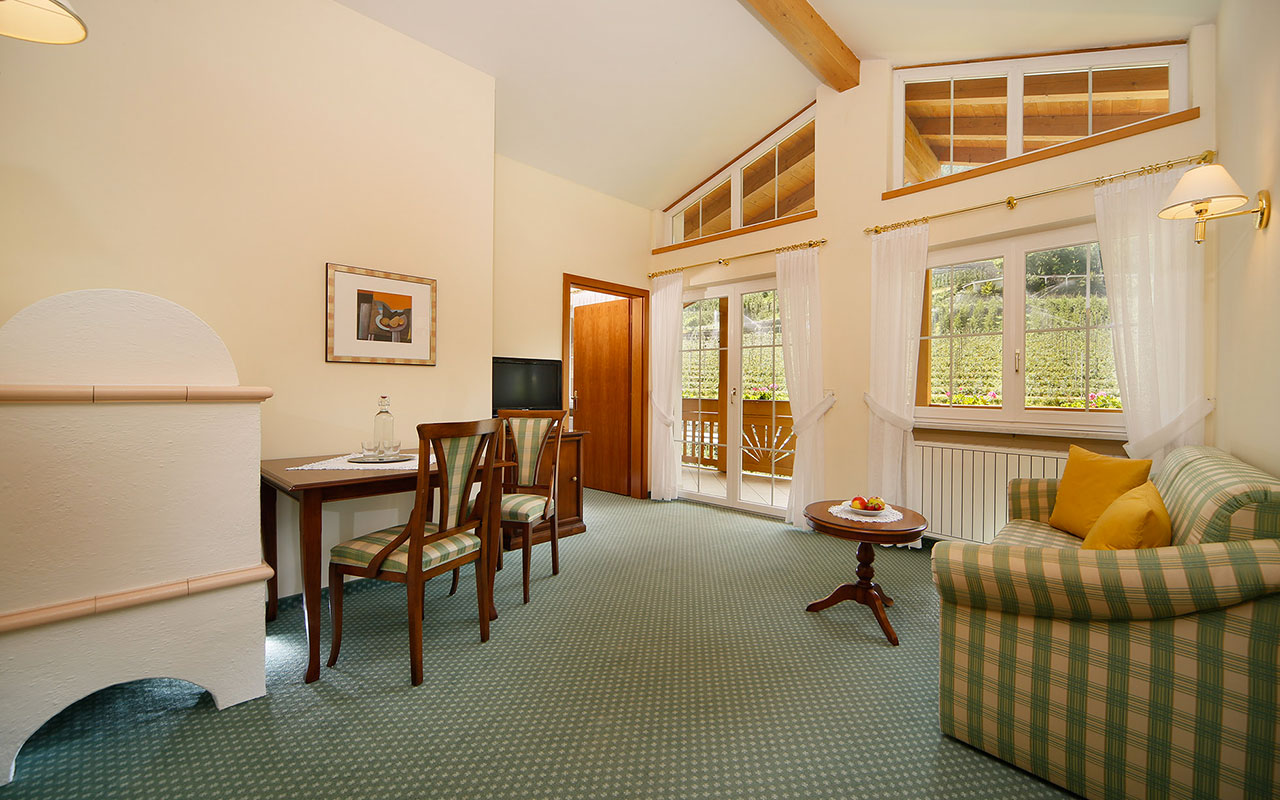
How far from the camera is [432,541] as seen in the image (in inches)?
84.8

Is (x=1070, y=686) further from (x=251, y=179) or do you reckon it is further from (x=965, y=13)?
(x=251, y=179)

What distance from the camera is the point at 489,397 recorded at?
12.2 feet

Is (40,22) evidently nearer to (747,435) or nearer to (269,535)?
(269,535)

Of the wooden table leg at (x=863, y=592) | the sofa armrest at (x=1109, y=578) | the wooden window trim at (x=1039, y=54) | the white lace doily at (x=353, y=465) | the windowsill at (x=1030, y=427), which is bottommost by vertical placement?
the wooden table leg at (x=863, y=592)

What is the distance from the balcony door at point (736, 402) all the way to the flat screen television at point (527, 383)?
4.68ft

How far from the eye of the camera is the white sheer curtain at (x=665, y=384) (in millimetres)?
5250

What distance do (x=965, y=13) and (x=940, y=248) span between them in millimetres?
1370

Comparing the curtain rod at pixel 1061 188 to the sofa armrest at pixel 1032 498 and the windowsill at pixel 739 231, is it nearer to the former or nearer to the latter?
the windowsill at pixel 739 231

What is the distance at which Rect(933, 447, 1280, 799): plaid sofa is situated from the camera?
50.9 inches

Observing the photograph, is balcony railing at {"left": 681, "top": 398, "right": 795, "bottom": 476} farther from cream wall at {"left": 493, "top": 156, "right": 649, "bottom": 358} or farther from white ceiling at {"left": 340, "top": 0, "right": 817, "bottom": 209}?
white ceiling at {"left": 340, "top": 0, "right": 817, "bottom": 209}

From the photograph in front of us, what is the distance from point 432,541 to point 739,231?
12.6ft

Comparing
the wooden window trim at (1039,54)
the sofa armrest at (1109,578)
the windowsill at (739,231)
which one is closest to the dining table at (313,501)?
the sofa armrest at (1109,578)

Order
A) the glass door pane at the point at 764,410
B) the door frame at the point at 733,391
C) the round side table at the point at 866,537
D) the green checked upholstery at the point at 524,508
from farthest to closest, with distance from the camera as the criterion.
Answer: the door frame at the point at 733,391, the glass door pane at the point at 764,410, the green checked upholstery at the point at 524,508, the round side table at the point at 866,537

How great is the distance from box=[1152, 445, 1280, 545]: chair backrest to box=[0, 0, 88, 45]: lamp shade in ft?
11.5
